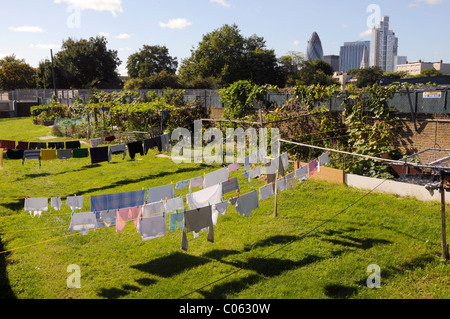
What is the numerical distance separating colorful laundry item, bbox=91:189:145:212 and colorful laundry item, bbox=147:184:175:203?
0.57ft

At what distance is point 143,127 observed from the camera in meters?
21.5

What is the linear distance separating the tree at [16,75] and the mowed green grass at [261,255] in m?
62.4

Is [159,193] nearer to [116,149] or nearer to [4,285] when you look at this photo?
[4,285]

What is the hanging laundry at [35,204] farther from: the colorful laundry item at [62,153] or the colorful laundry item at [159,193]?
the colorful laundry item at [62,153]

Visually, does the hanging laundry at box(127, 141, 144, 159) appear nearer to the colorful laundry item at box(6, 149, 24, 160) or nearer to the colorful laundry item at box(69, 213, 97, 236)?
the colorful laundry item at box(6, 149, 24, 160)

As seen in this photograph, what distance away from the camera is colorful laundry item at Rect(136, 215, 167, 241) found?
6.77m

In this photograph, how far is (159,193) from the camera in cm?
766

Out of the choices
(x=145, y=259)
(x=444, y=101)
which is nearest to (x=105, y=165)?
(x=145, y=259)

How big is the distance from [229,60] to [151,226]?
55.0m

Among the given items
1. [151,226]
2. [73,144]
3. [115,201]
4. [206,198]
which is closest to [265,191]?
[206,198]
